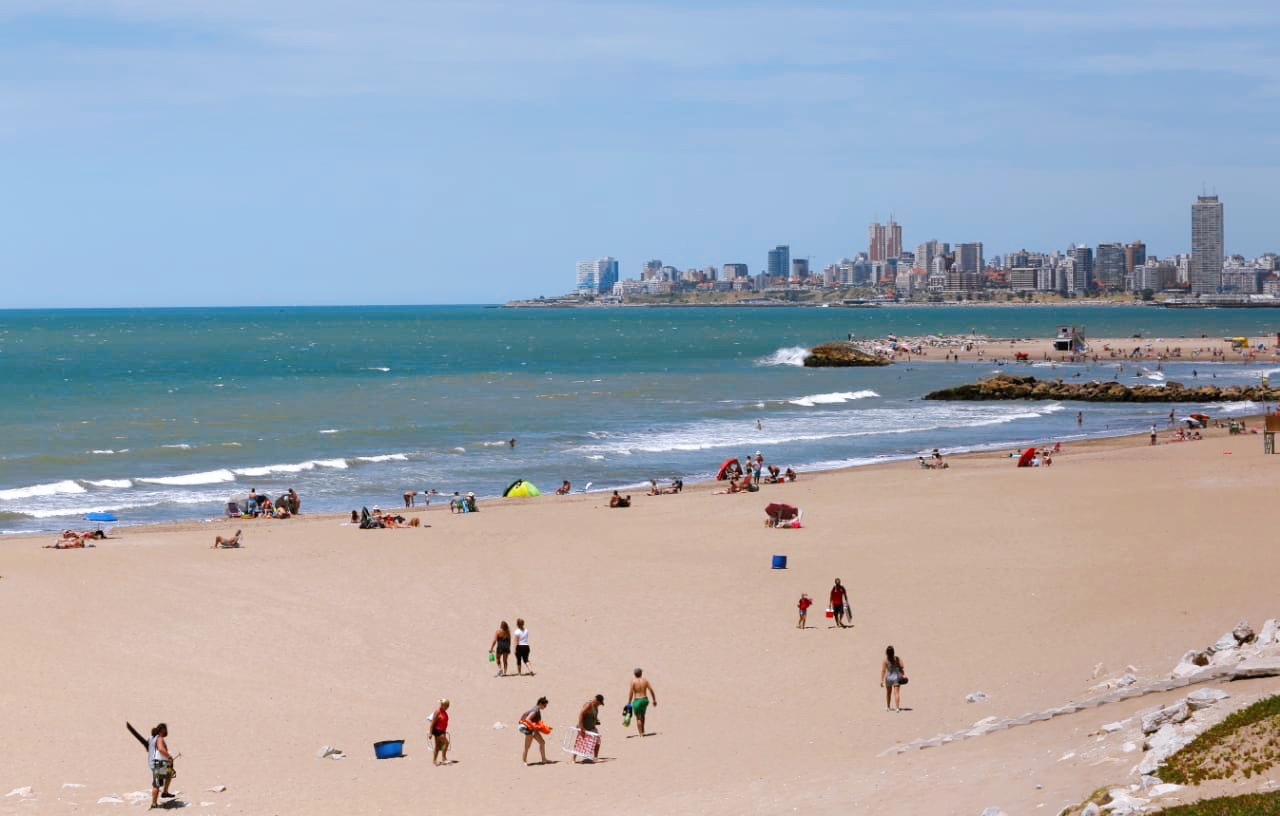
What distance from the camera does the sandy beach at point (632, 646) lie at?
14.2m

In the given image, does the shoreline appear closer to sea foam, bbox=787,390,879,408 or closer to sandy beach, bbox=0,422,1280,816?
sandy beach, bbox=0,422,1280,816

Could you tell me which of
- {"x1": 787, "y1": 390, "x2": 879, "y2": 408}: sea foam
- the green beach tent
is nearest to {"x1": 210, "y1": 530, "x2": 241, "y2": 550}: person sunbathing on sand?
the green beach tent

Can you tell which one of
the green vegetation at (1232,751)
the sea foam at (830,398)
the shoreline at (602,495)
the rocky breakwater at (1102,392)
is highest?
the green vegetation at (1232,751)

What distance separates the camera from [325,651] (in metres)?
20.5

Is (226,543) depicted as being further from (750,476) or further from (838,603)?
(750,476)

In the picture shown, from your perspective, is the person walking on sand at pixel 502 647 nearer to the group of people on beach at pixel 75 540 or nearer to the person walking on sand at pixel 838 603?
the person walking on sand at pixel 838 603

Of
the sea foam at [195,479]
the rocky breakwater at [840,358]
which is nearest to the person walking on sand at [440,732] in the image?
the sea foam at [195,479]

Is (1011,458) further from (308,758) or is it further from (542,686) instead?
(308,758)

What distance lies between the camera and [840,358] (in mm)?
104938

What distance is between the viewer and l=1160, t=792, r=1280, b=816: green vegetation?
31.7 feet

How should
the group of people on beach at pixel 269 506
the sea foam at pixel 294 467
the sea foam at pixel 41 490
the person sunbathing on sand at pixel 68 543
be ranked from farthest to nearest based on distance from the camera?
the sea foam at pixel 294 467 → the sea foam at pixel 41 490 → the group of people on beach at pixel 269 506 → the person sunbathing on sand at pixel 68 543

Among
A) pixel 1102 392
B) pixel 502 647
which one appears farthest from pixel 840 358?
pixel 502 647

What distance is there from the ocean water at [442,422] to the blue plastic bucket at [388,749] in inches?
878

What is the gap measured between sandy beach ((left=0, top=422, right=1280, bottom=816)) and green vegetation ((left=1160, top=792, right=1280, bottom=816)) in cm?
128
